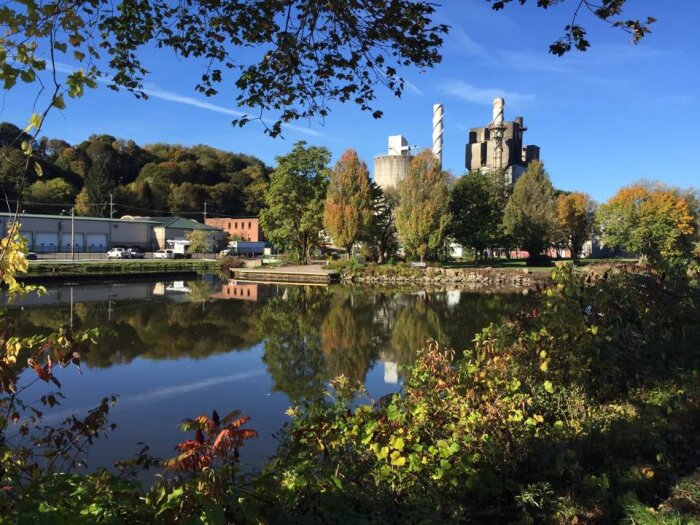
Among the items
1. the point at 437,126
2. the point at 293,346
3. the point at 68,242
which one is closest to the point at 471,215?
the point at 437,126

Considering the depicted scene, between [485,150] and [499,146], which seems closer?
[499,146]

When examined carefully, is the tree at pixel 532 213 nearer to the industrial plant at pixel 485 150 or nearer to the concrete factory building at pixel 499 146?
the industrial plant at pixel 485 150

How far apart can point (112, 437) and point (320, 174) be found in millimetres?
41794

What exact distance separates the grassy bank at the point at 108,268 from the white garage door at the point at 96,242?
18.5 meters

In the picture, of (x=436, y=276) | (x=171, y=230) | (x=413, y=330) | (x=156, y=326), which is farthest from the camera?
(x=171, y=230)

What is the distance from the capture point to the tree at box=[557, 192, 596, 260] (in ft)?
179

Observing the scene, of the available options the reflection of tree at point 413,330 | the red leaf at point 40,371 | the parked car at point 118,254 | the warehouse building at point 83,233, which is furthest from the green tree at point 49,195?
the red leaf at point 40,371

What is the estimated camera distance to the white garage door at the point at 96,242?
55594 millimetres

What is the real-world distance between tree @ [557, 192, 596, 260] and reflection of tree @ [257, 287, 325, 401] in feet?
127

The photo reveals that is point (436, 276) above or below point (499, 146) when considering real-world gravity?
below

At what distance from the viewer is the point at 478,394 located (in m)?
4.94

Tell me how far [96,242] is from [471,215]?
130ft

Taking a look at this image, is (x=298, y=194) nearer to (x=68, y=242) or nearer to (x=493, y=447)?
(x=68, y=242)

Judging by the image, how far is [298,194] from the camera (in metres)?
46.8
